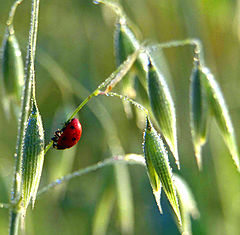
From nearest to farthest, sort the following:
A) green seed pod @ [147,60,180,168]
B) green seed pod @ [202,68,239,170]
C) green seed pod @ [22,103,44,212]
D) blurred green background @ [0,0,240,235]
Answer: green seed pod @ [22,103,44,212], green seed pod @ [147,60,180,168], green seed pod @ [202,68,239,170], blurred green background @ [0,0,240,235]

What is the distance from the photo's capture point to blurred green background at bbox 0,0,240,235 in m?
1.40

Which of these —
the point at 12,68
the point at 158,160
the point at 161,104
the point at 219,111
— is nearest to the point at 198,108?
the point at 219,111

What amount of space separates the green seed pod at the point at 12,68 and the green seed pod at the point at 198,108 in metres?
0.38

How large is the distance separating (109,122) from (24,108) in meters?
0.59

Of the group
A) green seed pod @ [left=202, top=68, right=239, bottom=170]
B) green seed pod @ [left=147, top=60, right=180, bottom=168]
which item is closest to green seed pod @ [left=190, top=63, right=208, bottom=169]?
green seed pod @ [left=202, top=68, right=239, bottom=170]

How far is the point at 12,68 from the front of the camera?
100cm

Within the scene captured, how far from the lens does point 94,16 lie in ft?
6.10

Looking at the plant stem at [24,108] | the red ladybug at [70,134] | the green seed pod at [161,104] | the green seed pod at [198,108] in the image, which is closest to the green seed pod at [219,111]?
the green seed pod at [198,108]

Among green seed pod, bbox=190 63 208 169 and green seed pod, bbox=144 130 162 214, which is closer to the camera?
green seed pod, bbox=144 130 162 214

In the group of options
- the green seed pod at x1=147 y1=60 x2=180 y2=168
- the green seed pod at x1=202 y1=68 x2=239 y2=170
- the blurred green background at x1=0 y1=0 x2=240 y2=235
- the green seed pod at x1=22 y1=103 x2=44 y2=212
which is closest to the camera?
the green seed pod at x1=22 y1=103 x2=44 y2=212

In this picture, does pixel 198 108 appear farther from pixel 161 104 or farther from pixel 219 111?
pixel 161 104

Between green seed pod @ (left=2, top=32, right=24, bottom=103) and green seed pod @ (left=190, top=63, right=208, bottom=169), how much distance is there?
0.38 m

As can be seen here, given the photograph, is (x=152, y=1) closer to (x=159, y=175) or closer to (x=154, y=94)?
(x=154, y=94)

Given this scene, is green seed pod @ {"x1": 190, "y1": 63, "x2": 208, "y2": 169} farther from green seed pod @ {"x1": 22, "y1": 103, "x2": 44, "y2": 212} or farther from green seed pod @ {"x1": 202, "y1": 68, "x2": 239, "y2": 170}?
green seed pod @ {"x1": 22, "y1": 103, "x2": 44, "y2": 212}
